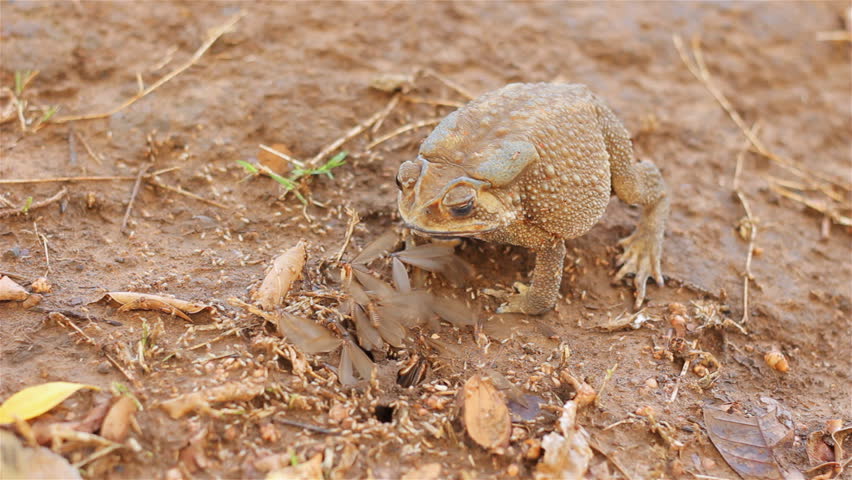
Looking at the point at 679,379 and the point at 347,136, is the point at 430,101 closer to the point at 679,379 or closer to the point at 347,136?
the point at 347,136

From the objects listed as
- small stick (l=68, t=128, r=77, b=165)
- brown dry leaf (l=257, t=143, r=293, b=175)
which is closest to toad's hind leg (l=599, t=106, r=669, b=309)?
brown dry leaf (l=257, t=143, r=293, b=175)

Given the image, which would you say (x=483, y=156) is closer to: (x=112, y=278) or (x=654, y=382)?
(x=654, y=382)

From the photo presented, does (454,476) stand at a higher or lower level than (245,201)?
lower

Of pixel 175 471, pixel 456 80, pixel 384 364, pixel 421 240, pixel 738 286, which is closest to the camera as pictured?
pixel 175 471

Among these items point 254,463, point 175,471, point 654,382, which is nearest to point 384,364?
point 254,463

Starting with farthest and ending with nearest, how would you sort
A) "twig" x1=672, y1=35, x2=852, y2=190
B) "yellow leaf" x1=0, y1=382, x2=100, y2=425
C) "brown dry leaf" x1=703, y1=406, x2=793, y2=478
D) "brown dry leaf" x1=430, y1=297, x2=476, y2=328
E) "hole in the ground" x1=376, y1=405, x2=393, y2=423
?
1. "twig" x1=672, y1=35, x2=852, y2=190
2. "brown dry leaf" x1=430, y1=297, x2=476, y2=328
3. "brown dry leaf" x1=703, y1=406, x2=793, y2=478
4. "hole in the ground" x1=376, y1=405, x2=393, y2=423
5. "yellow leaf" x1=0, y1=382, x2=100, y2=425

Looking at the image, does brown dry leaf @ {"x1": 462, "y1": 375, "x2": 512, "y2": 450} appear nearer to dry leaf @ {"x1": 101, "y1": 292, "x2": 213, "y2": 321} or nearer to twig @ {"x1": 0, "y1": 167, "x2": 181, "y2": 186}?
dry leaf @ {"x1": 101, "y1": 292, "x2": 213, "y2": 321}
